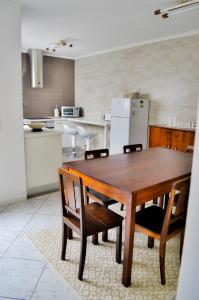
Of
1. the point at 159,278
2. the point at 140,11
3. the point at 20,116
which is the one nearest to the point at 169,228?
the point at 159,278

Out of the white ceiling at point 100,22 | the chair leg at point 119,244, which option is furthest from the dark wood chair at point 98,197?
the white ceiling at point 100,22

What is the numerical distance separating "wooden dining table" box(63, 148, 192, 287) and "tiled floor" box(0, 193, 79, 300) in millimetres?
580

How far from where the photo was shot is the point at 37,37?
4773 millimetres

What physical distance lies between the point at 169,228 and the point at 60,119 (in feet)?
16.5

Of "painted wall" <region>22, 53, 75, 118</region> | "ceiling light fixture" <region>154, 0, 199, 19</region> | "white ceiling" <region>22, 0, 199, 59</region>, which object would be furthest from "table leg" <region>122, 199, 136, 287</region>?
"painted wall" <region>22, 53, 75, 118</region>

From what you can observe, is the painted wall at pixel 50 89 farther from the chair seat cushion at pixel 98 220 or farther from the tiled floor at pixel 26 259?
the chair seat cushion at pixel 98 220

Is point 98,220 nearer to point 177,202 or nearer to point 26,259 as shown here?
point 177,202

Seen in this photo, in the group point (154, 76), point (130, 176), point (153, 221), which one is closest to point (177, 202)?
point (153, 221)

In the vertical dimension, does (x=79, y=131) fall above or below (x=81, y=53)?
below

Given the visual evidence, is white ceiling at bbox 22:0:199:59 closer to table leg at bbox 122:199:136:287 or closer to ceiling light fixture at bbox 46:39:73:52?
ceiling light fixture at bbox 46:39:73:52

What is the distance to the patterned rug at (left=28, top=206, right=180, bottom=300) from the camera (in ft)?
5.89

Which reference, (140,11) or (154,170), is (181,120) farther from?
(154,170)

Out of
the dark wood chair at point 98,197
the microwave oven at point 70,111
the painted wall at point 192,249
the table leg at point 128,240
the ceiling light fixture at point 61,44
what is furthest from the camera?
the microwave oven at point 70,111

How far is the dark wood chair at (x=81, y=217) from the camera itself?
1.83 metres
